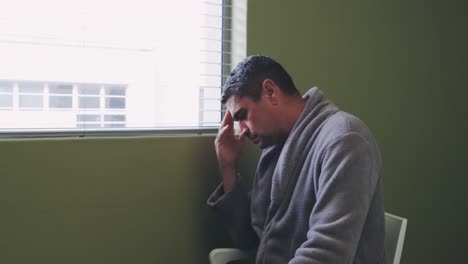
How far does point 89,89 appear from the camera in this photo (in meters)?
1.55

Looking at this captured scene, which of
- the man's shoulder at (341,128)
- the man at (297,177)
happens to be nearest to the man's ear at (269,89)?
the man at (297,177)

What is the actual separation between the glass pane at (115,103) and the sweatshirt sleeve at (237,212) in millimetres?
472

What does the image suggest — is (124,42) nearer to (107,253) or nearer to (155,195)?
(155,195)

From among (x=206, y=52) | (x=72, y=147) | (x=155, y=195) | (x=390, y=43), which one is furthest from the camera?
(x=390, y=43)

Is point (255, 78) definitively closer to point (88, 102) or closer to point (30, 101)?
point (88, 102)

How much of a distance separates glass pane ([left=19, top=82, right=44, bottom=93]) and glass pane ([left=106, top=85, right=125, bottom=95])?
219 mm

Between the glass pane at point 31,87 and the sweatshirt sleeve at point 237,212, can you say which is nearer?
the glass pane at point 31,87

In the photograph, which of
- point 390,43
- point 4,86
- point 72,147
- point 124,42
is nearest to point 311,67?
point 390,43

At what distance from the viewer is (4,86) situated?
1.43m

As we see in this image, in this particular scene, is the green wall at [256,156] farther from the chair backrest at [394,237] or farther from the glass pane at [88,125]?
the chair backrest at [394,237]

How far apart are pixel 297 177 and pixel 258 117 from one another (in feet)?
0.76

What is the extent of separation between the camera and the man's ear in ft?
4.57

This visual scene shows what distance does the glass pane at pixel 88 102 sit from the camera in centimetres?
154

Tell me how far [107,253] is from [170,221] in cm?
25
